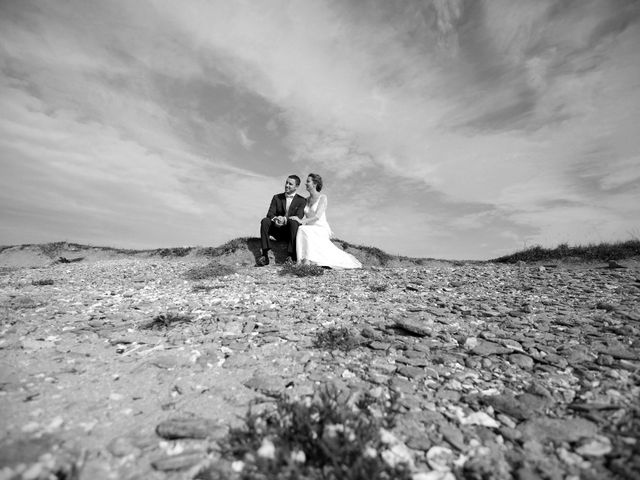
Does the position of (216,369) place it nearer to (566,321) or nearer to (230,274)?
(566,321)

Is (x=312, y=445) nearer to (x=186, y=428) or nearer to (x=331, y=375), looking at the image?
(x=186, y=428)

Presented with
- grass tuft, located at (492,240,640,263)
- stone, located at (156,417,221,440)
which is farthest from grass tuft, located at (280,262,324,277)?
grass tuft, located at (492,240,640,263)

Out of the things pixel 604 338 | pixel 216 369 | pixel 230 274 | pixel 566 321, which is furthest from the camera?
pixel 230 274

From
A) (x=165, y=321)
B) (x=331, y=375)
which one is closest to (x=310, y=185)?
(x=165, y=321)

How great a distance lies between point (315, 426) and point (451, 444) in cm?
137

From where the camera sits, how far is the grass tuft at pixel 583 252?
15.0m

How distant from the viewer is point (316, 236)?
49.3 feet

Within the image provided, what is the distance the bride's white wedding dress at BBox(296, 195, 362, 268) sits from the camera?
48.1 ft

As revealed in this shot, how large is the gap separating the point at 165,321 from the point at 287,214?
1018 cm

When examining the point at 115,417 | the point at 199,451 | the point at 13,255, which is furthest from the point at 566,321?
the point at 13,255

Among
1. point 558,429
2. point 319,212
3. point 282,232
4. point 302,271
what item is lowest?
point 558,429

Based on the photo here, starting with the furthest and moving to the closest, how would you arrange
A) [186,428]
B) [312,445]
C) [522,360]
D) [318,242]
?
[318,242]
[522,360]
[186,428]
[312,445]

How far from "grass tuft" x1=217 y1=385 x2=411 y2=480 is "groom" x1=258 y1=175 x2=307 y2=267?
40.4ft

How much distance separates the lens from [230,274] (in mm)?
13000
